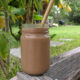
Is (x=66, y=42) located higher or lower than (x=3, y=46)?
lower

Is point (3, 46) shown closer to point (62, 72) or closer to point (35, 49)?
point (35, 49)

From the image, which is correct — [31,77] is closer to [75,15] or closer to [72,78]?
[72,78]

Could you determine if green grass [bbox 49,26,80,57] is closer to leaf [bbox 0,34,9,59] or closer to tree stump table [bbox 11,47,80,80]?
tree stump table [bbox 11,47,80,80]

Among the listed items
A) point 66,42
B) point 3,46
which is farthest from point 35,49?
point 66,42

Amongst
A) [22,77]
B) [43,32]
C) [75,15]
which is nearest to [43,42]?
[43,32]

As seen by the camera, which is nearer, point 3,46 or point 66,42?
point 3,46

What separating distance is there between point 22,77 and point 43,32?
16cm

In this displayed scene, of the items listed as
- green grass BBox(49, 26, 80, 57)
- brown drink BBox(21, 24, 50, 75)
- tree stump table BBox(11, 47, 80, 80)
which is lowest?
green grass BBox(49, 26, 80, 57)

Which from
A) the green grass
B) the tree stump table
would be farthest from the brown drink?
the green grass

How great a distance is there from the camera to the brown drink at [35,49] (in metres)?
0.49

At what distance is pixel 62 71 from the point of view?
0.55 meters

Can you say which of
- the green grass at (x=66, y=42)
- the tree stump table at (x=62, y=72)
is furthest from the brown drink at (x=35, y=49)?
the green grass at (x=66, y=42)

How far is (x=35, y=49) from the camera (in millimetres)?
495

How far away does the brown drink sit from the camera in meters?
0.49
